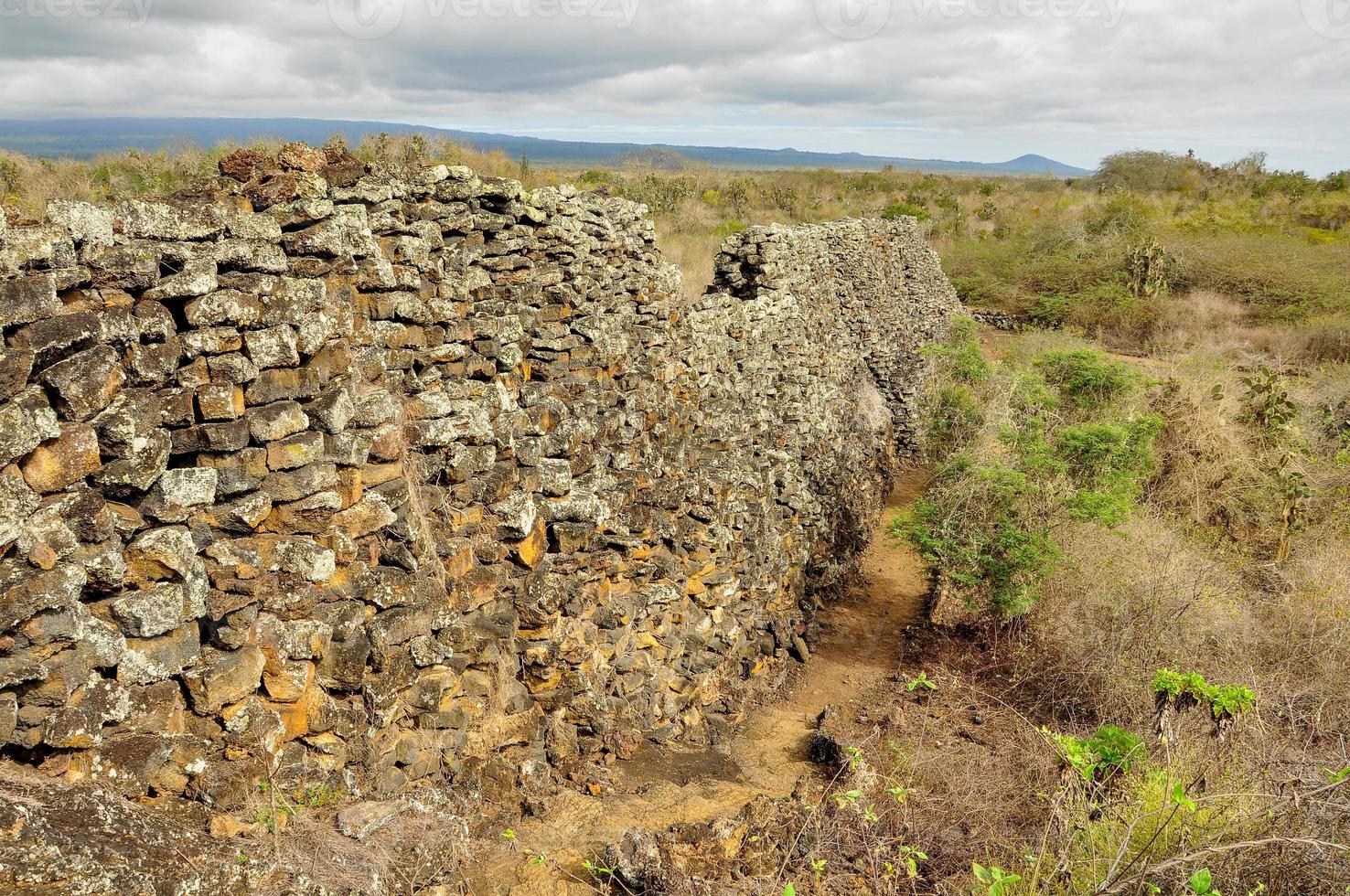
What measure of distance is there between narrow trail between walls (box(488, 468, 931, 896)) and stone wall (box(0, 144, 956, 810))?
1.21ft

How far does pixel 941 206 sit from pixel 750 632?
4084 cm

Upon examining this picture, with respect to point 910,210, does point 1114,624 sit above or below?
below

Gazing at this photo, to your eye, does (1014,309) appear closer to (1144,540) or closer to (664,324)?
(1144,540)

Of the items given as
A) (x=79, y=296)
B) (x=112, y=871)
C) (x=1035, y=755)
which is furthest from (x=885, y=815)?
(x=79, y=296)

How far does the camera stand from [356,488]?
4.66 m

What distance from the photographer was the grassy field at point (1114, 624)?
4.72m

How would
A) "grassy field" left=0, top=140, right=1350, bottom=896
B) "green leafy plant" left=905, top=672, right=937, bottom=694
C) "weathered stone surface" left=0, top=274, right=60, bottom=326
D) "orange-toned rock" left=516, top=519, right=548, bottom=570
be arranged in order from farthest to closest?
"orange-toned rock" left=516, top=519, right=548, bottom=570 < "green leafy plant" left=905, top=672, right=937, bottom=694 < "grassy field" left=0, top=140, right=1350, bottom=896 < "weathered stone surface" left=0, top=274, right=60, bottom=326

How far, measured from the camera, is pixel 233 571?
401cm

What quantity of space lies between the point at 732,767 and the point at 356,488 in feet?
13.6

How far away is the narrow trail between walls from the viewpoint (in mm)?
5066

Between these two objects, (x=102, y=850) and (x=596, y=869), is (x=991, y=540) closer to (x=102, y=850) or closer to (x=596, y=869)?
(x=596, y=869)

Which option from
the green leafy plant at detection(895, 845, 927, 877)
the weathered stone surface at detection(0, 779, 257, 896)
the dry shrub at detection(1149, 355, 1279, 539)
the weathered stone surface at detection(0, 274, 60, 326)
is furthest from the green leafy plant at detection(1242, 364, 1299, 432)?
the weathered stone surface at detection(0, 274, 60, 326)

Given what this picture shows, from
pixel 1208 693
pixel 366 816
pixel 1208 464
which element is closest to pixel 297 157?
pixel 366 816

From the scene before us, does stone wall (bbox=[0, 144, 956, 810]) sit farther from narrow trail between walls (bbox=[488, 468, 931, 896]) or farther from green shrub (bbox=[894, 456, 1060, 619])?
green shrub (bbox=[894, 456, 1060, 619])
